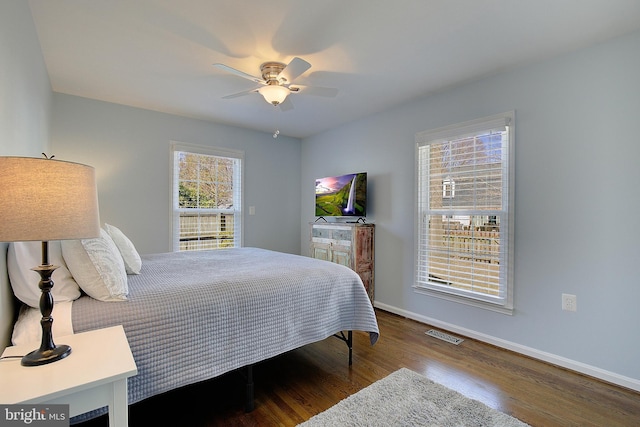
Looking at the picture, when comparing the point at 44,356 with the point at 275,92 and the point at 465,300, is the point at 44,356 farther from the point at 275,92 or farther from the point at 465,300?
the point at 465,300

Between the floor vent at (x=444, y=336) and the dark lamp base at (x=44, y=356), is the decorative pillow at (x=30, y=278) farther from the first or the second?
the floor vent at (x=444, y=336)

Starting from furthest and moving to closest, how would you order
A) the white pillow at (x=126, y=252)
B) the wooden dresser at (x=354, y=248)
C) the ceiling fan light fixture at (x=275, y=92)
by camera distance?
1. the wooden dresser at (x=354, y=248)
2. the ceiling fan light fixture at (x=275, y=92)
3. the white pillow at (x=126, y=252)

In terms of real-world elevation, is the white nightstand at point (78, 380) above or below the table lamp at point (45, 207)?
below

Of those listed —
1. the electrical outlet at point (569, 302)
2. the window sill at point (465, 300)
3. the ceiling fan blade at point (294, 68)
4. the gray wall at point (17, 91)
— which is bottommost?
the window sill at point (465, 300)

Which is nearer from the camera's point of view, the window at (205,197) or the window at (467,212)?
the window at (467,212)

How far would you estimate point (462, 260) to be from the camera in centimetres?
298

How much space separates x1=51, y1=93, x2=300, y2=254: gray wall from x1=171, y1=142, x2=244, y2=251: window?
0.32 ft

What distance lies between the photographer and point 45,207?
949 mm

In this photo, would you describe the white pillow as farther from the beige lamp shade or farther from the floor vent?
the floor vent

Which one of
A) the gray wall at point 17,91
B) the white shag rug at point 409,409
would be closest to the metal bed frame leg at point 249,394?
the white shag rug at point 409,409

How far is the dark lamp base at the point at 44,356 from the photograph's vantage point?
1.02 m

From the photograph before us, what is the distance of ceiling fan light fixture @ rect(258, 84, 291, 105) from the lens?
2.45 meters

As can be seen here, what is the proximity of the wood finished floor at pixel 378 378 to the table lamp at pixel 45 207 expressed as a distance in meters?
1.01

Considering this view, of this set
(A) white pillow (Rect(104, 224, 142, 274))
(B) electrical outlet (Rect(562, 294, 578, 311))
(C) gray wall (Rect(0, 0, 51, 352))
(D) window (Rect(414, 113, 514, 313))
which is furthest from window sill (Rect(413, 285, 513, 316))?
(C) gray wall (Rect(0, 0, 51, 352))
